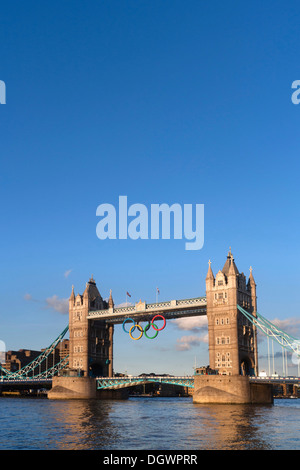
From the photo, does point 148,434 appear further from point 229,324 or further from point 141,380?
point 141,380

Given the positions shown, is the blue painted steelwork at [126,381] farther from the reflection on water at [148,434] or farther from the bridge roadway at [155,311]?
the reflection on water at [148,434]

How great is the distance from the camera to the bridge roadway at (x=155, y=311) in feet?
473

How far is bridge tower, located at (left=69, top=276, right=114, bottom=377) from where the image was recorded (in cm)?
16575

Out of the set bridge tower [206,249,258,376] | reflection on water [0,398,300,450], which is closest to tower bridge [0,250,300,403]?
bridge tower [206,249,258,376]

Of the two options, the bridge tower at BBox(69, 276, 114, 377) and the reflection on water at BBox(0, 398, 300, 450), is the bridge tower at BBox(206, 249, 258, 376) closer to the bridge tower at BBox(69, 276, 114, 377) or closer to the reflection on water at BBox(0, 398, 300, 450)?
the bridge tower at BBox(69, 276, 114, 377)

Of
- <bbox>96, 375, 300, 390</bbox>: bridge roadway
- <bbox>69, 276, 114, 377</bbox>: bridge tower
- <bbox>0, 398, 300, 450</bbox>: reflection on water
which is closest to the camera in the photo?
<bbox>0, 398, 300, 450</bbox>: reflection on water

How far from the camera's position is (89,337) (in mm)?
166625

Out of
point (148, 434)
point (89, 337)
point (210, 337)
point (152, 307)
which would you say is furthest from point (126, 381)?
point (148, 434)

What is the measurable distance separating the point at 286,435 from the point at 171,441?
1447 cm

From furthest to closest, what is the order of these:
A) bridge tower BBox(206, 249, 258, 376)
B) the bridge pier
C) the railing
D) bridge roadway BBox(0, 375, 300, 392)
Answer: the railing < bridge tower BBox(206, 249, 258, 376) < the bridge pier < bridge roadway BBox(0, 375, 300, 392)

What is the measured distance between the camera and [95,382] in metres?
157

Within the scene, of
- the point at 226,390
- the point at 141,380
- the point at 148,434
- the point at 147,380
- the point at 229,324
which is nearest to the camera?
the point at 148,434

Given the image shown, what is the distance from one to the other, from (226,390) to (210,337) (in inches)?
680
